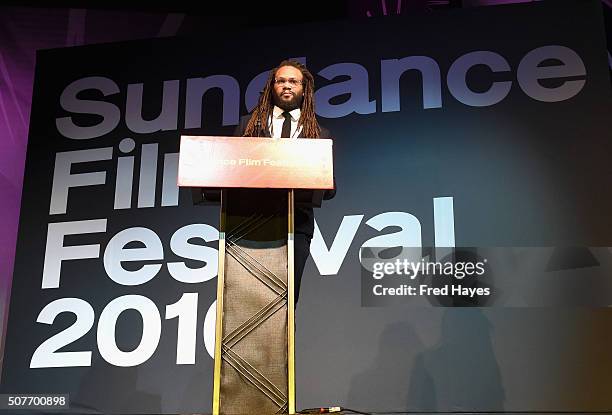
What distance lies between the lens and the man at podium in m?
2.72

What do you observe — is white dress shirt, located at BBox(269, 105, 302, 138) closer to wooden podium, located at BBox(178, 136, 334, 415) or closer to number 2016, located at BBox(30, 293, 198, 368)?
wooden podium, located at BBox(178, 136, 334, 415)

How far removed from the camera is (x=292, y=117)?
277cm

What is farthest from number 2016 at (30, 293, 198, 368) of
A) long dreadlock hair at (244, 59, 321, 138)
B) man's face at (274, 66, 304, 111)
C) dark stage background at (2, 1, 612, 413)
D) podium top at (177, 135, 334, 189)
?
podium top at (177, 135, 334, 189)

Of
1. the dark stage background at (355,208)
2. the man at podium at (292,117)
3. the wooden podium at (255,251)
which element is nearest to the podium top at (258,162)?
the wooden podium at (255,251)

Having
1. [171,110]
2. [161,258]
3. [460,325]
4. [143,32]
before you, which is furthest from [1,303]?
[460,325]

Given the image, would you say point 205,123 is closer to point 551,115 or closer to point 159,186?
point 159,186

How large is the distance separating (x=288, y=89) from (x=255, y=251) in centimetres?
72

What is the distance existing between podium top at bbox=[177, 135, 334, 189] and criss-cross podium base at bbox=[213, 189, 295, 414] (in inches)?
8.0

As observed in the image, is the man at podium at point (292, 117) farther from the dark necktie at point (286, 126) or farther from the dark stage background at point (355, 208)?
the dark stage background at point (355, 208)

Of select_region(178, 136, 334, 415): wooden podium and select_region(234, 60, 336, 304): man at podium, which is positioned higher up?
select_region(234, 60, 336, 304): man at podium

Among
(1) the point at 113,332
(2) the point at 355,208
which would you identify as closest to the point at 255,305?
(2) the point at 355,208

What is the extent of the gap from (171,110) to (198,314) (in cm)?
147

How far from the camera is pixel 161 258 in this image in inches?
169

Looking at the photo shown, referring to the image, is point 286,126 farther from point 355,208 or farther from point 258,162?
point 355,208
